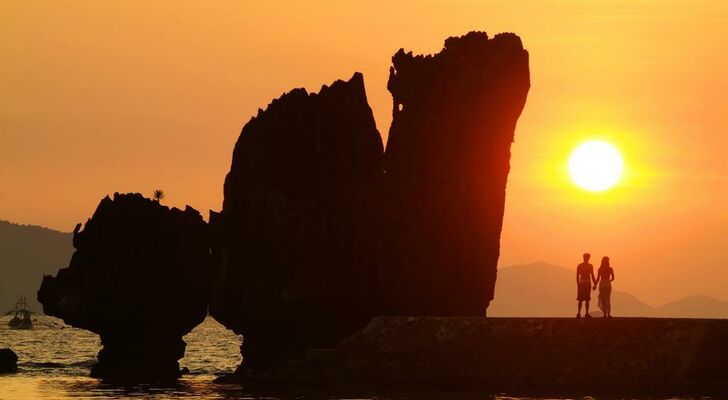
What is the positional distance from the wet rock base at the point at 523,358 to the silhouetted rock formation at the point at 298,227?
1781 centimetres

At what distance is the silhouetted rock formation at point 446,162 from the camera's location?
295 ft

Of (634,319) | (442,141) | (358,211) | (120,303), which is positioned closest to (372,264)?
(358,211)

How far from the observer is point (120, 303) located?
286 ft

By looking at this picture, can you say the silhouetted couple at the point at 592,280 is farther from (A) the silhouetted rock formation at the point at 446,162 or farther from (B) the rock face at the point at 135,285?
(B) the rock face at the point at 135,285

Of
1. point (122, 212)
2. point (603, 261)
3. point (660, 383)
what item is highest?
point (122, 212)

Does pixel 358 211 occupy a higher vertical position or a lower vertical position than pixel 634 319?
higher

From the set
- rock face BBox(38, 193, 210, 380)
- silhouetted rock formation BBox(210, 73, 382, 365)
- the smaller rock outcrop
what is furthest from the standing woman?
the smaller rock outcrop

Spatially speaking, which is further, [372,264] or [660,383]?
[372,264]

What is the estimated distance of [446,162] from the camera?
9088 centimetres

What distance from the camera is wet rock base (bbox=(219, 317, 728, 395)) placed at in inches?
2314

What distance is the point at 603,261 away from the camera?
60.3 metres

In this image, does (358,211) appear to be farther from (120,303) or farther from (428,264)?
(120,303)

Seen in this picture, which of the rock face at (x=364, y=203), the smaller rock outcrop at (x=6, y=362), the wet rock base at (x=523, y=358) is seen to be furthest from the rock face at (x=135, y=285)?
the wet rock base at (x=523, y=358)

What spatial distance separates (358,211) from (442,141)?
22.6 ft
